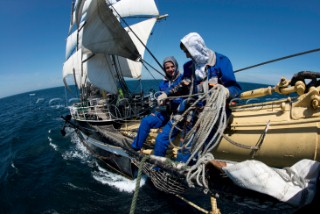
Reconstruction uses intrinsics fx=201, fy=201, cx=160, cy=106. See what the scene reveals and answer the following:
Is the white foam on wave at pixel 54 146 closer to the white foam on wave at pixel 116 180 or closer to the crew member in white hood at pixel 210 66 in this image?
the white foam on wave at pixel 116 180

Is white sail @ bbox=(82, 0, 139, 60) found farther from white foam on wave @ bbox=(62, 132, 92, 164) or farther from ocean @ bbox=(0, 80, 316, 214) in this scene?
ocean @ bbox=(0, 80, 316, 214)

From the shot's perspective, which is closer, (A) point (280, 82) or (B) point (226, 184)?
(B) point (226, 184)

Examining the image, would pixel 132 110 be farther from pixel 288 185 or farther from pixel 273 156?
pixel 288 185

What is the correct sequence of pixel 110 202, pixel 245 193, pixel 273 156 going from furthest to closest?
pixel 110 202, pixel 273 156, pixel 245 193

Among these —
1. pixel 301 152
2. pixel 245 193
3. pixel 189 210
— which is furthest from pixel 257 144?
pixel 189 210

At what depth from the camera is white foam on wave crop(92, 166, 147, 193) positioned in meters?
10.5

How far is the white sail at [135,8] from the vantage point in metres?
22.8

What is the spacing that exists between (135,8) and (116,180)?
19.3 m

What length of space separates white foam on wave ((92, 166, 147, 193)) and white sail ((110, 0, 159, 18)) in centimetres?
1800

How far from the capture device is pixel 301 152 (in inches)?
114

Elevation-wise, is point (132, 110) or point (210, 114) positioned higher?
point (210, 114)

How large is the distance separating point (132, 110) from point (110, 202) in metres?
4.86

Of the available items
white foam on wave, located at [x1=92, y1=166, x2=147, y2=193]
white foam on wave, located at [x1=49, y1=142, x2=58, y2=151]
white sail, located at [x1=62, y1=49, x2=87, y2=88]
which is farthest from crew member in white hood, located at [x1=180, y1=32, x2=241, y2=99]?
white sail, located at [x1=62, y1=49, x2=87, y2=88]

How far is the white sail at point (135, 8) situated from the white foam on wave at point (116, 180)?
709 inches
